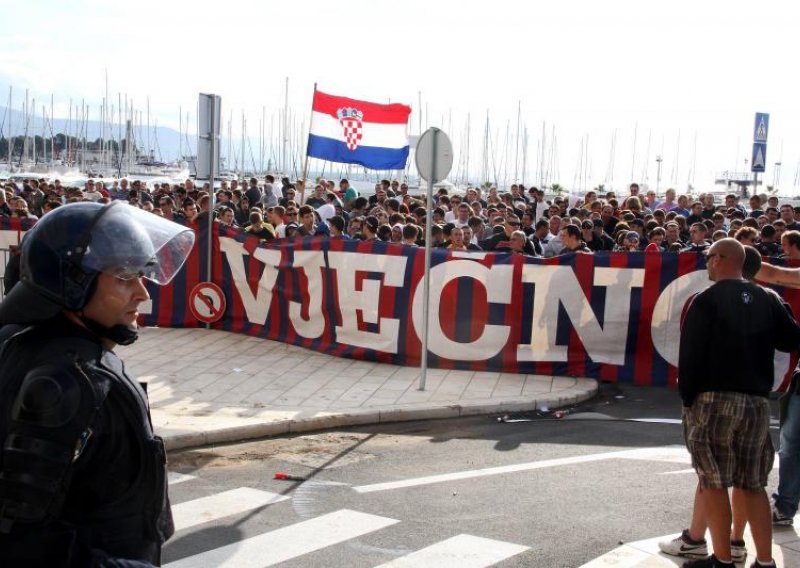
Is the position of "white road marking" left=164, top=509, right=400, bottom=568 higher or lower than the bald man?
lower

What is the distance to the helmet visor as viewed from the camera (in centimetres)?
250

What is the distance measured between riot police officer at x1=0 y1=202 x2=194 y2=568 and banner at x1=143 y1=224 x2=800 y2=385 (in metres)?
9.25

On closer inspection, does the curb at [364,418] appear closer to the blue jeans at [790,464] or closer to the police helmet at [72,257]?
the blue jeans at [790,464]

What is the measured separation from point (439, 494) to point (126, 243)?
187 inches

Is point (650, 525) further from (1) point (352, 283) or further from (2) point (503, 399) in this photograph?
(1) point (352, 283)

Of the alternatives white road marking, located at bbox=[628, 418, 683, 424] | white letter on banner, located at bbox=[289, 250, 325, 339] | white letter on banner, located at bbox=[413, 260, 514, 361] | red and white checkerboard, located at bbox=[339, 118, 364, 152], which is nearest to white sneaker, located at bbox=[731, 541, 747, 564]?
white road marking, located at bbox=[628, 418, 683, 424]

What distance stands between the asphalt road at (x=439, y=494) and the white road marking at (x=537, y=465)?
0.02 m

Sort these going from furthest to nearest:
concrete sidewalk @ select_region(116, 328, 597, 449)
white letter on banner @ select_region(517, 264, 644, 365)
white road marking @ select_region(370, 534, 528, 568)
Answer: white letter on banner @ select_region(517, 264, 644, 365) < concrete sidewalk @ select_region(116, 328, 597, 449) < white road marking @ select_region(370, 534, 528, 568)

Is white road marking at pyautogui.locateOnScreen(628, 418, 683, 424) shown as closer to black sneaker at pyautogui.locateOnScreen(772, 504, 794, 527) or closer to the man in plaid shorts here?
black sneaker at pyautogui.locateOnScreen(772, 504, 794, 527)

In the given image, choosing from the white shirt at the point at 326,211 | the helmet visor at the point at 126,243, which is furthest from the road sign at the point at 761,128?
the helmet visor at the point at 126,243

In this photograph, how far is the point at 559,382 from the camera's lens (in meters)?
11.1

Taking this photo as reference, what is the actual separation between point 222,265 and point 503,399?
5.88 meters

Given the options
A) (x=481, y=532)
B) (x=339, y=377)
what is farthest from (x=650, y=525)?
(x=339, y=377)

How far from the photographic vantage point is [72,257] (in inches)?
96.5
